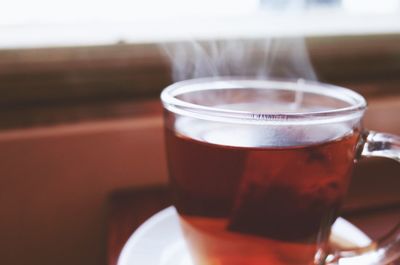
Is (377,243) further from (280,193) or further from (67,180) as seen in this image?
(67,180)

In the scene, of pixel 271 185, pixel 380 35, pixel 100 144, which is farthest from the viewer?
pixel 380 35

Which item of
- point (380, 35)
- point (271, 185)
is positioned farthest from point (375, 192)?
point (271, 185)

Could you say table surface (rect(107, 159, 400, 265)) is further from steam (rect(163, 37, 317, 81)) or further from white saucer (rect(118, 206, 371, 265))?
steam (rect(163, 37, 317, 81))

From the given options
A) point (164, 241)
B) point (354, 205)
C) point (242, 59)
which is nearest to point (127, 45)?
point (242, 59)

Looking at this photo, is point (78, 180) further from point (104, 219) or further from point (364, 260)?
point (364, 260)

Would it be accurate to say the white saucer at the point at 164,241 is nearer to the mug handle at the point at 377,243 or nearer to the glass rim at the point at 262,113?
the mug handle at the point at 377,243

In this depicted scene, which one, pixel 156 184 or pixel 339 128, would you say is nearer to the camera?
pixel 339 128

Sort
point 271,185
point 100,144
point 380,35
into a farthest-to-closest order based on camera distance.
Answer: point 380,35 < point 100,144 < point 271,185
